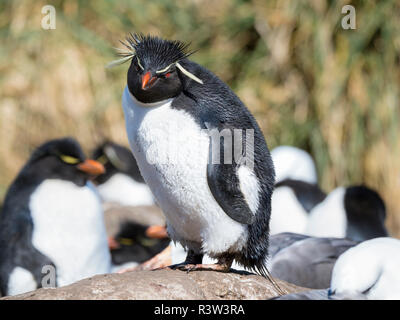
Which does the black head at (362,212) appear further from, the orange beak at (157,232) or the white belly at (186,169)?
the white belly at (186,169)

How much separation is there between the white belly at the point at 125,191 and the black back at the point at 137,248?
5.87 feet

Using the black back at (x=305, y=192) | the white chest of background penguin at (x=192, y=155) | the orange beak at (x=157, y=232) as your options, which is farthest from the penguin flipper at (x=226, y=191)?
the black back at (x=305, y=192)

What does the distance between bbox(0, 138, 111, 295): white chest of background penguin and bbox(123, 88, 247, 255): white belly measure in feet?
5.43

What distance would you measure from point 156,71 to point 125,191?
186 inches

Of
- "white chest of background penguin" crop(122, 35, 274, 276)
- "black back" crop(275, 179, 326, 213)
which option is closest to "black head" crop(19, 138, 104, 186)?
"white chest of background penguin" crop(122, 35, 274, 276)

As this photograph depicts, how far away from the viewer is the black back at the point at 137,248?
5.72 metres

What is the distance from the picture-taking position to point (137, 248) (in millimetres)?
5812

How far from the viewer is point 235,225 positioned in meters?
3.19

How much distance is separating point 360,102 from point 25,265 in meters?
4.15

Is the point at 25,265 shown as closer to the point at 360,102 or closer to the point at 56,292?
the point at 56,292

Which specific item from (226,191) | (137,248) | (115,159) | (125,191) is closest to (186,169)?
(226,191)

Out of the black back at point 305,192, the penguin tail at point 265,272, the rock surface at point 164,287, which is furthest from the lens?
the black back at point 305,192
